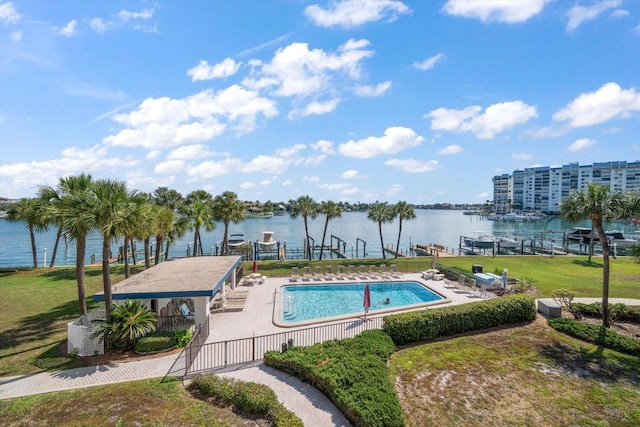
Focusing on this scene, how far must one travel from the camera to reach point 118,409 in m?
8.98

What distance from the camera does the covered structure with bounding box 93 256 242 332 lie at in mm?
13852

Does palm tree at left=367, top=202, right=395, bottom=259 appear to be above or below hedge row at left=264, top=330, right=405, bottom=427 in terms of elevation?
above

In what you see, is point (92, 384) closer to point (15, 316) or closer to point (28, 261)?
point (15, 316)

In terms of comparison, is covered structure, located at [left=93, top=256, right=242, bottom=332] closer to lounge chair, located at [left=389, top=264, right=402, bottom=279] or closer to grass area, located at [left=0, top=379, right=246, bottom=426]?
grass area, located at [left=0, top=379, right=246, bottom=426]

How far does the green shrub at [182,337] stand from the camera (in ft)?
43.3

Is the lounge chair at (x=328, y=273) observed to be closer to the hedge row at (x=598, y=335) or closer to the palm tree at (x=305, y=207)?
the palm tree at (x=305, y=207)

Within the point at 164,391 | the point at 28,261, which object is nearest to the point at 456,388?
the point at 164,391

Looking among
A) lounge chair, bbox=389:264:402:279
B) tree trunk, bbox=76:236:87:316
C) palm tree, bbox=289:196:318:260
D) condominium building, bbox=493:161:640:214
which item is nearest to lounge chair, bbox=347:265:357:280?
lounge chair, bbox=389:264:402:279

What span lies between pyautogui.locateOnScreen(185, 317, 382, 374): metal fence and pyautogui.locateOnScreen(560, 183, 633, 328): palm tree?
10.3m

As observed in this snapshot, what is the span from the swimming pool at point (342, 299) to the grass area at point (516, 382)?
552 cm

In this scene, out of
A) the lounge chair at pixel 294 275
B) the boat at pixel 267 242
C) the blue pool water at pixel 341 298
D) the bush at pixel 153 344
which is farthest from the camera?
the boat at pixel 267 242

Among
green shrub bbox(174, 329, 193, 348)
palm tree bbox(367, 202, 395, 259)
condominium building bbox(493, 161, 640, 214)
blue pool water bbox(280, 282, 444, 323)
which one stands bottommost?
blue pool water bbox(280, 282, 444, 323)

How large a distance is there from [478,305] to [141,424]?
545 inches

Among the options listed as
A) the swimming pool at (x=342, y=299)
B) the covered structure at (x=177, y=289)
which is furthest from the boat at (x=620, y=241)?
the covered structure at (x=177, y=289)
